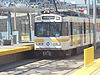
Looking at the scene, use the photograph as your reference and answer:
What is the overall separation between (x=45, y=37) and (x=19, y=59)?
2.04 meters

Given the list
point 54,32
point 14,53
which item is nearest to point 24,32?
point 54,32

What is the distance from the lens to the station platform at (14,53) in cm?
1544

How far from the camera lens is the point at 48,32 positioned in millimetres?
17844

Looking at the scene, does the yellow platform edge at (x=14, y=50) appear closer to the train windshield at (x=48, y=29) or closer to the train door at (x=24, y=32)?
the train windshield at (x=48, y=29)

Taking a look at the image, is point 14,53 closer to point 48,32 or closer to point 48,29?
point 48,32

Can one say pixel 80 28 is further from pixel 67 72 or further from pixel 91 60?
pixel 67 72

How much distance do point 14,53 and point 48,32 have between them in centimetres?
251

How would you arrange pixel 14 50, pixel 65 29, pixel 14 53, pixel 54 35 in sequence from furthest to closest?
pixel 65 29 < pixel 54 35 < pixel 14 53 < pixel 14 50

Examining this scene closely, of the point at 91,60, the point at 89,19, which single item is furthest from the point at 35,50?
the point at 89,19

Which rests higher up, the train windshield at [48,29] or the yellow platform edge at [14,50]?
the train windshield at [48,29]

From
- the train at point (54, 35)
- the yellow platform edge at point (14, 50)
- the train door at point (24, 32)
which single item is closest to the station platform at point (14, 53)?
the yellow platform edge at point (14, 50)

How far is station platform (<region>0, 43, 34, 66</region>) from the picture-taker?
608 inches

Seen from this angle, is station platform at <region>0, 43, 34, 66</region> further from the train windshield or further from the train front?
the train windshield

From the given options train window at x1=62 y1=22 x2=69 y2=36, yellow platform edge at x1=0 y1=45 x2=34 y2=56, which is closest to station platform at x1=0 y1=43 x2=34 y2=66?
yellow platform edge at x1=0 y1=45 x2=34 y2=56
